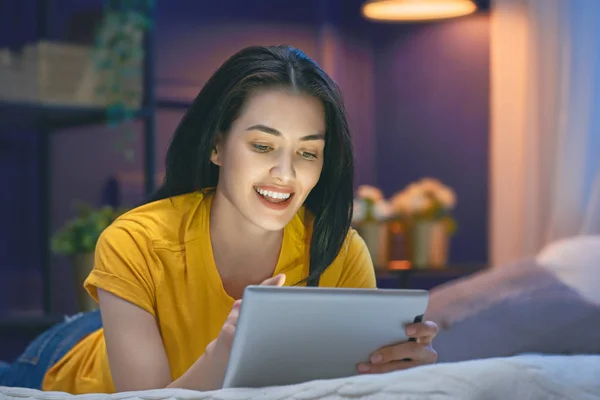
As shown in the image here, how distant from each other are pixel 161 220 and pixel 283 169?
25 cm

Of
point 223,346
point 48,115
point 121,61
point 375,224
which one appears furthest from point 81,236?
point 223,346

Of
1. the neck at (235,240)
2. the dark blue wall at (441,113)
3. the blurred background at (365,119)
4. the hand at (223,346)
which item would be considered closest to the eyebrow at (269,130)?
the neck at (235,240)

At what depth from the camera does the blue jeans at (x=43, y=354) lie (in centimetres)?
190

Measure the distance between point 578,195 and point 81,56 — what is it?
6.24ft

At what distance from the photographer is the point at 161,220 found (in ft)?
5.17

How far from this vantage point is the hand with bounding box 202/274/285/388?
1231mm

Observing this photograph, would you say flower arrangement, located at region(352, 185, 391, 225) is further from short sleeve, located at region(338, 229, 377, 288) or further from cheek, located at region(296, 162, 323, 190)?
cheek, located at region(296, 162, 323, 190)

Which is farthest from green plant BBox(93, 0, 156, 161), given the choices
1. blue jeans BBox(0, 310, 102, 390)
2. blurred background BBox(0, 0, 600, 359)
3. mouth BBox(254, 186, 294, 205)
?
mouth BBox(254, 186, 294, 205)

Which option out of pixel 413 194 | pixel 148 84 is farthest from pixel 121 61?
pixel 413 194

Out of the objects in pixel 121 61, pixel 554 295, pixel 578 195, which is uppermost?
pixel 121 61

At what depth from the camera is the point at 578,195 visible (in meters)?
3.54

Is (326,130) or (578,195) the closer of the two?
(326,130)

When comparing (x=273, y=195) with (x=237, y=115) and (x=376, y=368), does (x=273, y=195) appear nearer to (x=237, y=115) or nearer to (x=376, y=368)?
(x=237, y=115)

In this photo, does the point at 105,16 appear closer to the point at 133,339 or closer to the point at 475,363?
the point at 133,339
